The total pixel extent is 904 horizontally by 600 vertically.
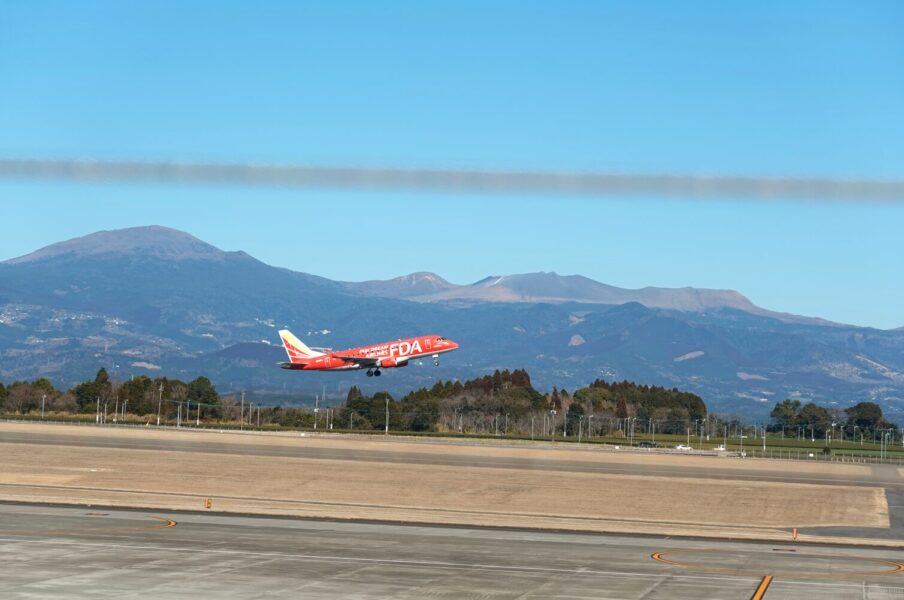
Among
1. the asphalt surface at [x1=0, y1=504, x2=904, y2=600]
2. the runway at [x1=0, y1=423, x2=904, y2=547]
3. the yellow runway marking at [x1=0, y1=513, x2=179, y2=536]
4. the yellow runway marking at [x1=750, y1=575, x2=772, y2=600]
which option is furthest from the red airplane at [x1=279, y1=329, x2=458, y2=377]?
the yellow runway marking at [x1=750, y1=575, x2=772, y2=600]

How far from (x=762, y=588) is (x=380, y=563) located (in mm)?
14803

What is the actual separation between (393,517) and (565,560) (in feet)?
60.8

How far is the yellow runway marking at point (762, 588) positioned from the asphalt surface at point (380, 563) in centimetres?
8

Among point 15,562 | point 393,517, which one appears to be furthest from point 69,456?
point 15,562

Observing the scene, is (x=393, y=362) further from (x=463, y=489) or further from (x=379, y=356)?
(x=463, y=489)

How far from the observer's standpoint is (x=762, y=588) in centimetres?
4256

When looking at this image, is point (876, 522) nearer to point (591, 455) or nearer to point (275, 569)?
point (275, 569)

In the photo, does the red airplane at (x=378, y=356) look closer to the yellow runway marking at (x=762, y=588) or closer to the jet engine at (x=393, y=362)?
the jet engine at (x=393, y=362)

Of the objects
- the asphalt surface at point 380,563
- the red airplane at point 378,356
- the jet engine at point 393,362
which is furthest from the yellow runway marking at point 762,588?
the jet engine at point 393,362

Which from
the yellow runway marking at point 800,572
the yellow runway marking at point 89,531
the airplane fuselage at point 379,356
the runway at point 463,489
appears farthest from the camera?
the airplane fuselage at point 379,356

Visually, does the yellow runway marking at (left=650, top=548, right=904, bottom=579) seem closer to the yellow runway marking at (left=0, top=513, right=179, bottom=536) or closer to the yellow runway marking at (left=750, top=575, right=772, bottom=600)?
the yellow runway marking at (left=750, top=575, right=772, bottom=600)

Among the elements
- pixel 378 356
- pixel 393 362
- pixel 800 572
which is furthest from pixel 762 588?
pixel 378 356

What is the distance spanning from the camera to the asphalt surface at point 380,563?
39969mm

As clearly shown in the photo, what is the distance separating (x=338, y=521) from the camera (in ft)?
205
